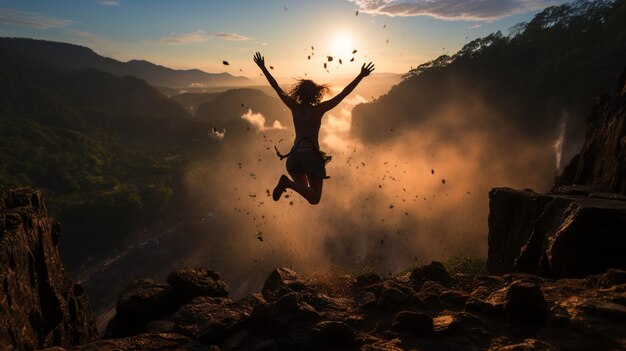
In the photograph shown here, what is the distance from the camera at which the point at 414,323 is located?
552 cm

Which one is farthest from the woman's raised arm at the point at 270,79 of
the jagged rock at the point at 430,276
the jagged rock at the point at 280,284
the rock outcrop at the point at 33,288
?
the rock outcrop at the point at 33,288

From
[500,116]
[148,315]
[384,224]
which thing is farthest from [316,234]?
[148,315]

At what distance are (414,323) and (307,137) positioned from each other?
4571 millimetres

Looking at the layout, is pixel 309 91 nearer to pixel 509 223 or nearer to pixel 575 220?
pixel 575 220

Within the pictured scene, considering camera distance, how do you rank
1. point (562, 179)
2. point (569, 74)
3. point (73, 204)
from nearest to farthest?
1. point (562, 179)
2. point (569, 74)
3. point (73, 204)

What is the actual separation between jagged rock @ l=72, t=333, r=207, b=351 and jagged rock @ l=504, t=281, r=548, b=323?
15.3 ft

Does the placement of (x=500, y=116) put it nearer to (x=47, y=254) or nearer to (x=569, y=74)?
(x=569, y=74)

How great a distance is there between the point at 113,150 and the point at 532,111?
185 m

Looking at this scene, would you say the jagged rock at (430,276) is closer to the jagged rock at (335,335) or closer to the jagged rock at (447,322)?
the jagged rock at (447,322)

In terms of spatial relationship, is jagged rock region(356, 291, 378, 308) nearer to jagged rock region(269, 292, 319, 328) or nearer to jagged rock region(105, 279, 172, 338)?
jagged rock region(269, 292, 319, 328)

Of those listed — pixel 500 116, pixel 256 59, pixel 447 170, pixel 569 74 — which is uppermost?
pixel 569 74

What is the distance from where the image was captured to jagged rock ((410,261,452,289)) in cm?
889

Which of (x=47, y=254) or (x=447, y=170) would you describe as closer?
(x=47, y=254)

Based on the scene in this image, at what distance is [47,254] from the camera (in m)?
9.19
